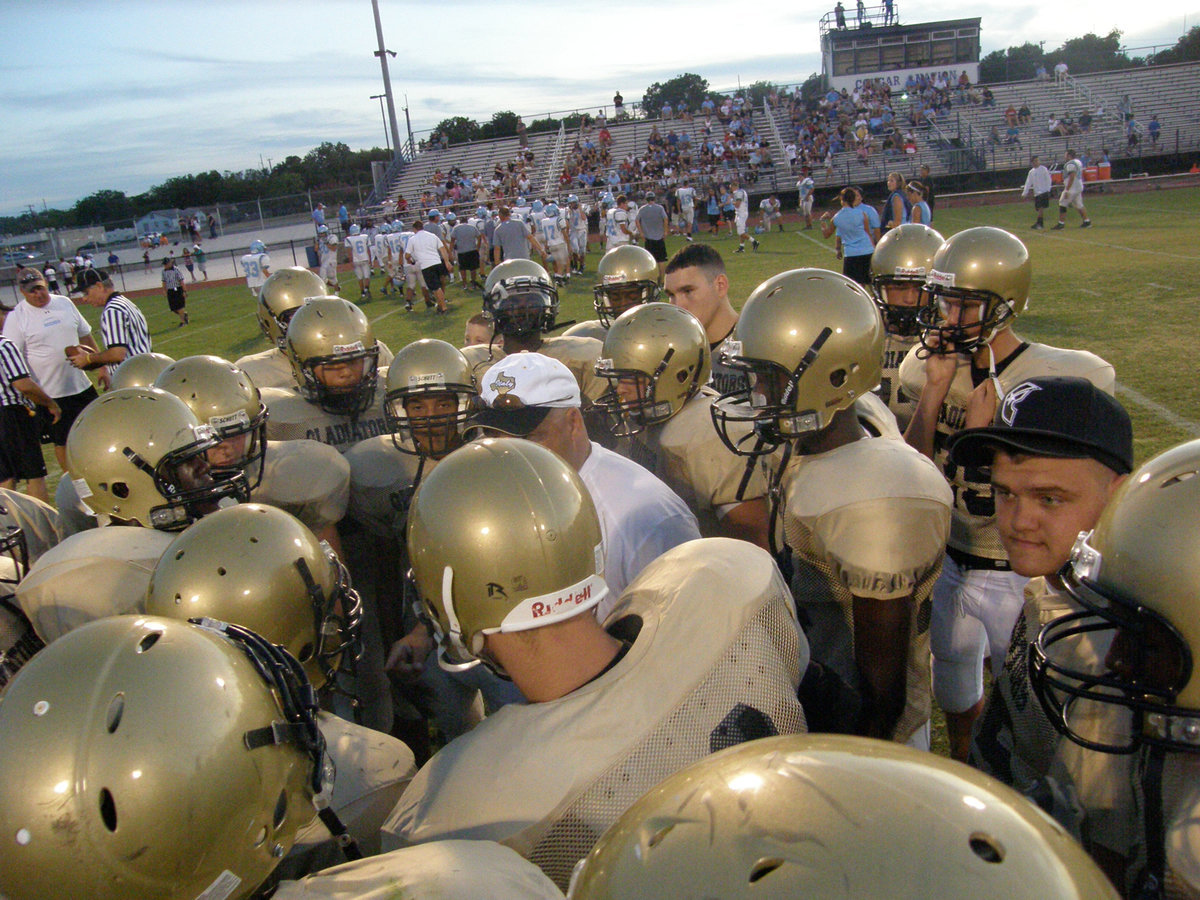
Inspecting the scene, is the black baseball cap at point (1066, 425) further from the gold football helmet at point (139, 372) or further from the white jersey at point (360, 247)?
the white jersey at point (360, 247)

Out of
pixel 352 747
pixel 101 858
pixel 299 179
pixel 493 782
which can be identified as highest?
pixel 299 179

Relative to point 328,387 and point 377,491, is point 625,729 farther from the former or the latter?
point 328,387

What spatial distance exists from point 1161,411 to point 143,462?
23.3 ft

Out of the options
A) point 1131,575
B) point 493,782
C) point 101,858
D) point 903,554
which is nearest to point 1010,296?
point 903,554

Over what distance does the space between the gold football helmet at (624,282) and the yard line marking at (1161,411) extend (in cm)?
402

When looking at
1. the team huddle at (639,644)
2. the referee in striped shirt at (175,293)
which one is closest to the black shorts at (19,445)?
the team huddle at (639,644)

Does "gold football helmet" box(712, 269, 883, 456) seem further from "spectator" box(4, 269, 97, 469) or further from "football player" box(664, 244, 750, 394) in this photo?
"spectator" box(4, 269, 97, 469)

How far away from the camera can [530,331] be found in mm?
4914

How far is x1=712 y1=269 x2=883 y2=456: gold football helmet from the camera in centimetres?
254

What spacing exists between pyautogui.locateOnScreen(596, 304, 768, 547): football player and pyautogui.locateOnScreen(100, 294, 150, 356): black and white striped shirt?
5.13 metres

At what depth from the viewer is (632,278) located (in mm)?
5930

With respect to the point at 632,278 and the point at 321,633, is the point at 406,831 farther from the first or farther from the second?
the point at 632,278

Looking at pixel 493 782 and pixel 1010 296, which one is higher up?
pixel 1010 296

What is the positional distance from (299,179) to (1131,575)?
63449mm
